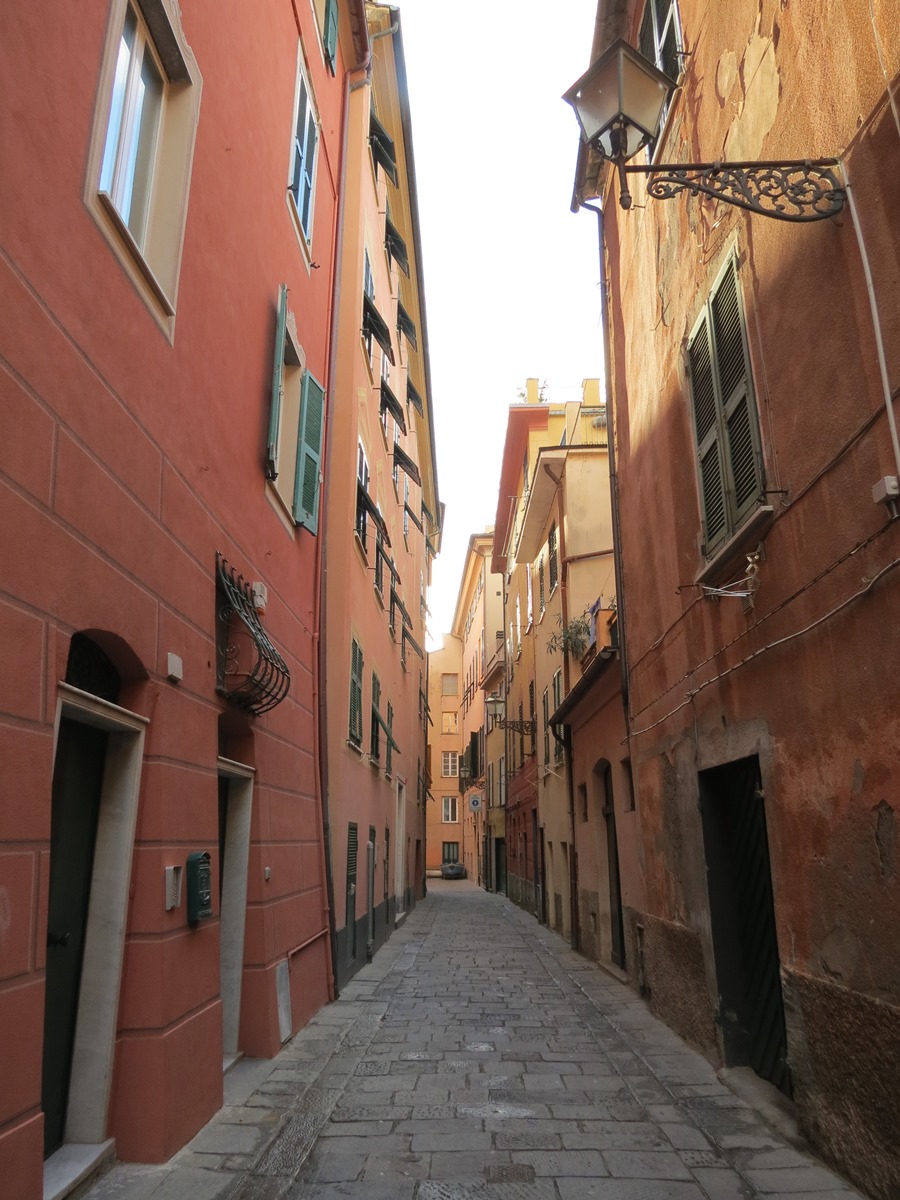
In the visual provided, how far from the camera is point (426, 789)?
30453 mm

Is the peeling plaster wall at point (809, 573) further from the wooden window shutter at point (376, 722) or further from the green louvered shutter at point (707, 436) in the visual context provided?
the wooden window shutter at point (376, 722)

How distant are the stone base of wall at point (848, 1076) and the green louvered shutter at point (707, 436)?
123 inches

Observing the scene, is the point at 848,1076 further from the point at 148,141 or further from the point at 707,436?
the point at 148,141

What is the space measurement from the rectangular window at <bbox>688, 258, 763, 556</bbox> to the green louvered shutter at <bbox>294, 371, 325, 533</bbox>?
3610mm

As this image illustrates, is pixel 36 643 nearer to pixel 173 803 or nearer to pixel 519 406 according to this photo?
pixel 173 803

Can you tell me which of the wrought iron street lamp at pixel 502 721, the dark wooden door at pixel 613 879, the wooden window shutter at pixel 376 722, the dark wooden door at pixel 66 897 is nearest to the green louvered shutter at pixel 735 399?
the dark wooden door at pixel 66 897

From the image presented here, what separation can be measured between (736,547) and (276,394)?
12.8ft

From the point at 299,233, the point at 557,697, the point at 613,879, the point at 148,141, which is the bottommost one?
the point at 613,879

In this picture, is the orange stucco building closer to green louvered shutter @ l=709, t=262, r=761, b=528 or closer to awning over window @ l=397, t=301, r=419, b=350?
awning over window @ l=397, t=301, r=419, b=350

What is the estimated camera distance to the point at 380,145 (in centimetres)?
1474

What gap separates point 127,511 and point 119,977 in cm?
229

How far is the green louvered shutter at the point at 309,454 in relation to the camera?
866 cm

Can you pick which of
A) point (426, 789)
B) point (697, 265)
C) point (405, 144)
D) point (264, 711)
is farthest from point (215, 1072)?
point (426, 789)

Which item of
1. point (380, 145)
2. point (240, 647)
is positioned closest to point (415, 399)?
point (380, 145)
